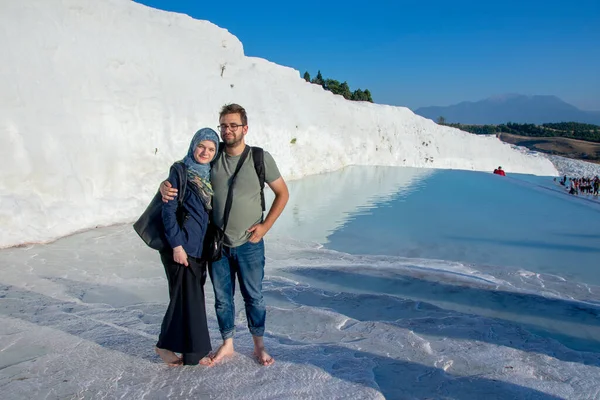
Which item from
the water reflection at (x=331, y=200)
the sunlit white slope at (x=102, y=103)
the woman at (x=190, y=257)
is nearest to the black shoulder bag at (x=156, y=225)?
the woman at (x=190, y=257)

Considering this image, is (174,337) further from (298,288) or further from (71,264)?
(71,264)

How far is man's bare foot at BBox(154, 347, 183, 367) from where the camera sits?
299 cm

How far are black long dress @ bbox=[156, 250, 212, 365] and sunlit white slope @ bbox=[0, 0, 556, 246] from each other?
16.0 ft

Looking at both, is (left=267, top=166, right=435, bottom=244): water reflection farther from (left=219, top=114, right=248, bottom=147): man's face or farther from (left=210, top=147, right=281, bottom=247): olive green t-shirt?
(left=219, top=114, right=248, bottom=147): man's face

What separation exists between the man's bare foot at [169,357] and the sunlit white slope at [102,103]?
15.5ft

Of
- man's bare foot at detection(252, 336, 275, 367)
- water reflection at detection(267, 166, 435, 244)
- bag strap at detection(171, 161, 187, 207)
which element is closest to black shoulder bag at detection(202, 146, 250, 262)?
bag strap at detection(171, 161, 187, 207)

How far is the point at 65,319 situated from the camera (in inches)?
151

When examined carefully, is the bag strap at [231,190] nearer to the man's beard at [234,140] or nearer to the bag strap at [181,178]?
the man's beard at [234,140]

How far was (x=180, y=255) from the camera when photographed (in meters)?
2.75

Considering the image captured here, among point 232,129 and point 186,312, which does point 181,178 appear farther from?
point 186,312

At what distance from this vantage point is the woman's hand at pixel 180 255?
2.73m

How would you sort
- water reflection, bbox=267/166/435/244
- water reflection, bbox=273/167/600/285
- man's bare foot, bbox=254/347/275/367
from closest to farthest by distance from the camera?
man's bare foot, bbox=254/347/275/367 < water reflection, bbox=273/167/600/285 < water reflection, bbox=267/166/435/244

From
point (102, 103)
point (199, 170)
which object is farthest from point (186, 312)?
point (102, 103)

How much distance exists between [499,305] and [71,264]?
5.14 meters
